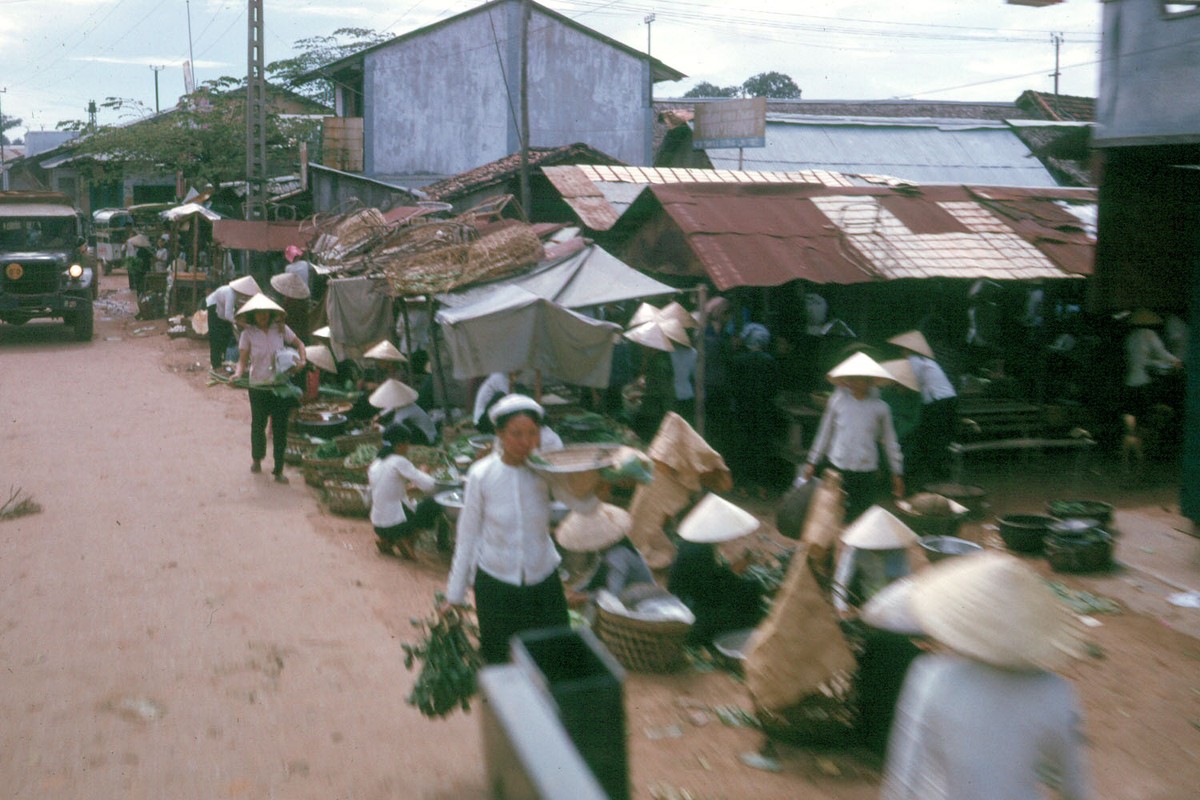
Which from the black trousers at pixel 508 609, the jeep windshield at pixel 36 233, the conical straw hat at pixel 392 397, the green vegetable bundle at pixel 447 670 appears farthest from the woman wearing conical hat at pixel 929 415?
the jeep windshield at pixel 36 233

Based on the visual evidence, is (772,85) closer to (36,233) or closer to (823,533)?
(36,233)

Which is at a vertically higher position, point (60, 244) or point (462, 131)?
point (462, 131)

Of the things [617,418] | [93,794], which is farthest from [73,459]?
[93,794]

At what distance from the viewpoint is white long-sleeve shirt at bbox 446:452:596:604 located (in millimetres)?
4684

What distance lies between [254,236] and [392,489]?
1259 cm

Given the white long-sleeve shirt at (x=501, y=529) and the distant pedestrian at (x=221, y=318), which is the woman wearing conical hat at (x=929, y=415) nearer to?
the white long-sleeve shirt at (x=501, y=529)

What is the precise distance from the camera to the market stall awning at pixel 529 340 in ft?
33.8

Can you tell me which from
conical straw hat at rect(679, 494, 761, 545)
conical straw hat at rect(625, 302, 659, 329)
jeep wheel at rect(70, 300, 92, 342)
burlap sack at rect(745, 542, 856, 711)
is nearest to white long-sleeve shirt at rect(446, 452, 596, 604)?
burlap sack at rect(745, 542, 856, 711)

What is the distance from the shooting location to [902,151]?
21500mm

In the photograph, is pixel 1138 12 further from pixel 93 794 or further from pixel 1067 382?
pixel 93 794

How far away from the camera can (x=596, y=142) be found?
28.2 m

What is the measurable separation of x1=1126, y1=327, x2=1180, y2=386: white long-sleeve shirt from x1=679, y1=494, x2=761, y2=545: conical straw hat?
7834 mm

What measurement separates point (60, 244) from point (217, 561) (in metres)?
16.7

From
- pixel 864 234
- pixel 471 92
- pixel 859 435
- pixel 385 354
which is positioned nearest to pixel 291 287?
pixel 385 354
